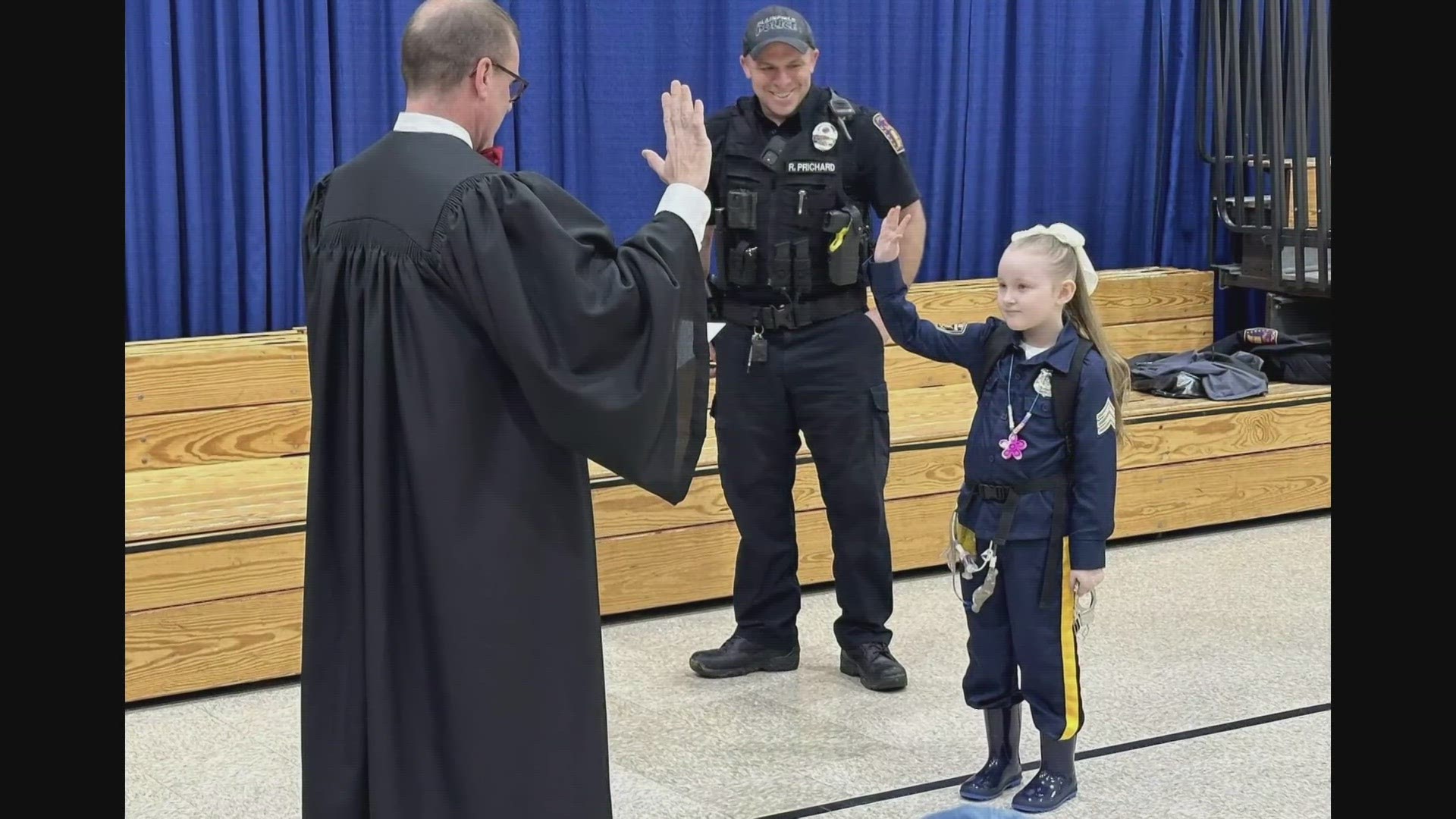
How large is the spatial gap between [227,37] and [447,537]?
3044 mm

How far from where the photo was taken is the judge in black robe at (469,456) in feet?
7.54

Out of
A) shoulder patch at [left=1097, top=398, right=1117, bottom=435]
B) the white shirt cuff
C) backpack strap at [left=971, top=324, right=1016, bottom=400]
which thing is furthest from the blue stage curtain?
the white shirt cuff

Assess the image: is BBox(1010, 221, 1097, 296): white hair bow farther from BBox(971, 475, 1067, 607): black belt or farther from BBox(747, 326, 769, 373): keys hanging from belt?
BBox(747, 326, 769, 373): keys hanging from belt

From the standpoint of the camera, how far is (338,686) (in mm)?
2465

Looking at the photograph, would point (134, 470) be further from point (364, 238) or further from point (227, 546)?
point (364, 238)

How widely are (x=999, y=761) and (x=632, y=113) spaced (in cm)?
297

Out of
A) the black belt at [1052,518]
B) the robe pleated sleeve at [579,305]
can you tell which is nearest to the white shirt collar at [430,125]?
the robe pleated sleeve at [579,305]

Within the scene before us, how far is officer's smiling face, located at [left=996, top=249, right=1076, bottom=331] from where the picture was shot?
3.15 meters

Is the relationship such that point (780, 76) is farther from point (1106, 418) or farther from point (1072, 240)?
point (1106, 418)

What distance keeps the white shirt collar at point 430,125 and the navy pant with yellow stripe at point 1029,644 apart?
4.50 feet

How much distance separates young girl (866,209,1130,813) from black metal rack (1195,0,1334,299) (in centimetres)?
331

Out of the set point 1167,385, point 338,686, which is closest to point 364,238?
point 338,686

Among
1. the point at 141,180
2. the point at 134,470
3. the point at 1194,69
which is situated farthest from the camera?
the point at 1194,69

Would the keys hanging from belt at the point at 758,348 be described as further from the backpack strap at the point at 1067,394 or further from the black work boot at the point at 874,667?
the backpack strap at the point at 1067,394
